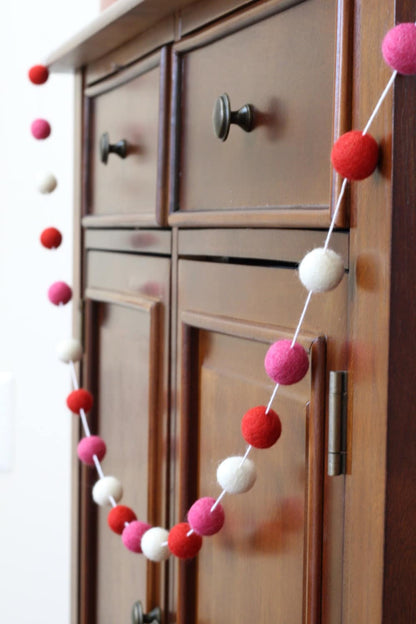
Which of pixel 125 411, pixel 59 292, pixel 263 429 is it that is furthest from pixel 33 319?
pixel 263 429

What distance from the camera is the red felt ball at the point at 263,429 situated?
1.87 feet

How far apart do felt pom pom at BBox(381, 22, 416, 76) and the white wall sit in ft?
3.64

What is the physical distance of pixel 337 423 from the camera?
53 centimetres

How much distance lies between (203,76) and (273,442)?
0.33 metres

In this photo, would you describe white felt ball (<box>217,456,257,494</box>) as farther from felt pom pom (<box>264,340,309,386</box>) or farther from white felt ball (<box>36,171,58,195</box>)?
white felt ball (<box>36,171,58,195</box>)

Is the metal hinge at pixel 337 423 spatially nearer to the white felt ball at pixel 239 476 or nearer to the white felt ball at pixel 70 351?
the white felt ball at pixel 239 476

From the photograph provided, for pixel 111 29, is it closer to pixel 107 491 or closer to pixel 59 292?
pixel 59 292

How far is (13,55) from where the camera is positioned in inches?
59.9

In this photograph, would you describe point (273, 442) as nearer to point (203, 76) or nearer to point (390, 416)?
point (390, 416)

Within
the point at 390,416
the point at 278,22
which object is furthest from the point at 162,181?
the point at 390,416

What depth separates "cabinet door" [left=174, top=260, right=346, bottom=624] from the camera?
554mm

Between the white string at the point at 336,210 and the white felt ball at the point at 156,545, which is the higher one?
the white string at the point at 336,210

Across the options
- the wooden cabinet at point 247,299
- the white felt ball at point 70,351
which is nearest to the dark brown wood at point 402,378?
the wooden cabinet at point 247,299

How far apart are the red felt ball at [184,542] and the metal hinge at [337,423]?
188 mm
